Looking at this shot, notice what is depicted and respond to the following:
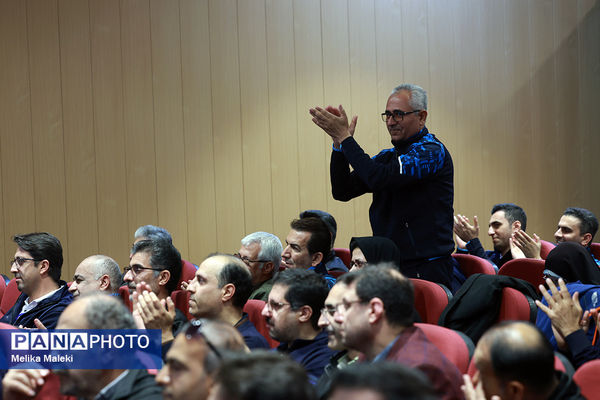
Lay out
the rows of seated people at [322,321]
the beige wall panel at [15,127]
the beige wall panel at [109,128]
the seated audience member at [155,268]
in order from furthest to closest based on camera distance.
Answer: the beige wall panel at [109,128], the beige wall panel at [15,127], the seated audience member at [155,268], the rows of seated people at [322,321]

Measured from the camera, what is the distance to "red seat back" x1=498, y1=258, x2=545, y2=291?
3428 mm

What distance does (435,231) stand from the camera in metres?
3.29

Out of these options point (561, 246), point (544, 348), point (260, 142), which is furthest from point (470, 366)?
point (260, 142)

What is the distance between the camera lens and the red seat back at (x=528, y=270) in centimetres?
343

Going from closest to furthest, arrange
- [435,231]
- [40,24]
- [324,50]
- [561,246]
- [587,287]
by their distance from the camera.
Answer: [587,287] → [561,246] → [435,231] → [40,24] → [324,50]

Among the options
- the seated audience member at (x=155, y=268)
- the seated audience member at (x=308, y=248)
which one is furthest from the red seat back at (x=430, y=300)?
the seated audience member at (x=155, y=268)

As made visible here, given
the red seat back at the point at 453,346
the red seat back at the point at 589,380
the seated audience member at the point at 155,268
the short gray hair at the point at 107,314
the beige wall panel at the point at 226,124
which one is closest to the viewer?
the red seat back at the point at 589,380

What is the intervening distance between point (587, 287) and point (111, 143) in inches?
166

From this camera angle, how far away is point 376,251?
3193 mm

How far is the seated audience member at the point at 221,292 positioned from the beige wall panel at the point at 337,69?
299 cm

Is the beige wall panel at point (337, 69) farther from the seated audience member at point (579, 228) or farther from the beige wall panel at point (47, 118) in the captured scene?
A: the beige wall panel at point (47, 118)

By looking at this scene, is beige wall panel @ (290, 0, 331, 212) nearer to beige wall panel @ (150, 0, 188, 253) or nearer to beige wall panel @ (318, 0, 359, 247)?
beige wall panel @ (318, 0, 359, 247)

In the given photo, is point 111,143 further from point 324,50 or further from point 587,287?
point 587,287

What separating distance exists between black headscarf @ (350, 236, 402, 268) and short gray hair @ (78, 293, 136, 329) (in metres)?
1.36
